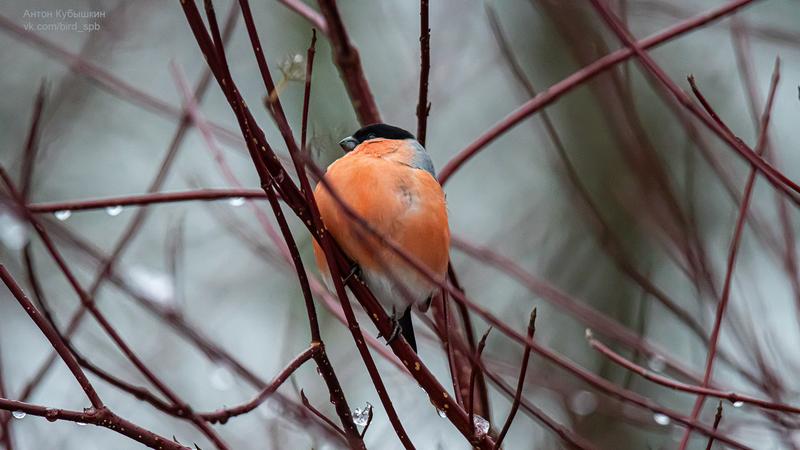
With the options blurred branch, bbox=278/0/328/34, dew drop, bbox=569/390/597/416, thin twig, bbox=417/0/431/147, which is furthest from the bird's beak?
dew drop, bbox=569/390/597/416

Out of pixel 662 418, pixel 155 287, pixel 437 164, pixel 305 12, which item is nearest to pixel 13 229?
pixel 155 287

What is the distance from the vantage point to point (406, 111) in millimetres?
5016

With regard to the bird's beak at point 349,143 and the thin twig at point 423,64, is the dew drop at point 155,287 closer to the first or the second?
the bird's beak at point 349,143

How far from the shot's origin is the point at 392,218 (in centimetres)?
266

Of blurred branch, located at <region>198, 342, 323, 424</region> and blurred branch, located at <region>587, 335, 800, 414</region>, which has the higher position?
blurred branch, located at <region>198, 342, 323, 424</region>

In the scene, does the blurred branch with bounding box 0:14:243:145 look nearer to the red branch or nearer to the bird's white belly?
the red branch

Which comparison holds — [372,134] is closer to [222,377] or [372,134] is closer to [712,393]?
[222,377]

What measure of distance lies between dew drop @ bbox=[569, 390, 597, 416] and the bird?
2.20 ft

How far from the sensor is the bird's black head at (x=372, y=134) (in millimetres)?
3039

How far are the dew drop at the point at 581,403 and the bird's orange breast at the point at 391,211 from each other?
778 millimetres

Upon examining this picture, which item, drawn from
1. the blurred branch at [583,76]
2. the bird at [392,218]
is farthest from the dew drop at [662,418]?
the blurred branch at [583,76]

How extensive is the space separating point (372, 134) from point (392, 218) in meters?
0.51

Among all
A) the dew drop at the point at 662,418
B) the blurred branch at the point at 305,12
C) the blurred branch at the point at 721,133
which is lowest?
the dew drop at the point at 662,418

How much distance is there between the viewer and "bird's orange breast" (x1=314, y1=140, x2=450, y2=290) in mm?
2604
